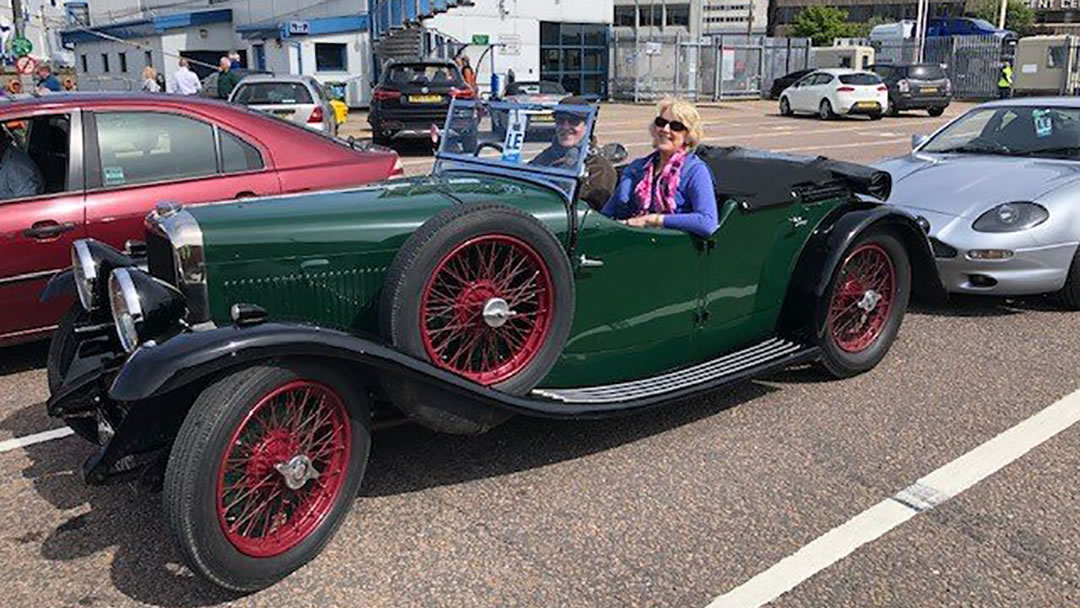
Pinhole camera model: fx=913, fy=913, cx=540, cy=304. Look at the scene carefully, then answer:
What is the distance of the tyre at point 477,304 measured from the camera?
3.35 m

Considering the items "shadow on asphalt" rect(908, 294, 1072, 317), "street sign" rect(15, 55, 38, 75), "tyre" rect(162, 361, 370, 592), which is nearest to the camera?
"tyre" rect(162, 361, 370, 592)

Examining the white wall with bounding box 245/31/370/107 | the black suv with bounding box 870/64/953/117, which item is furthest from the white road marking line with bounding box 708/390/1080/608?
the white wall with bounding box 245/31/370/107

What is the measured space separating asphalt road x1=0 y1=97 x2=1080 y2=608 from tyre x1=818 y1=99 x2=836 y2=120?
2188 centimetres

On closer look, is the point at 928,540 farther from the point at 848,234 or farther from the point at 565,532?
the point at 848,234

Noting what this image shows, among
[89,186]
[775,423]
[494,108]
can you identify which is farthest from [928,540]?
[89,186]

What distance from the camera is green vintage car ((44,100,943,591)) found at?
9.65ft

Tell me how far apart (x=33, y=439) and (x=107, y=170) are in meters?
1.70

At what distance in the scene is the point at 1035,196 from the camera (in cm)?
622

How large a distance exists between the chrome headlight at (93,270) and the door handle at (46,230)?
1.31 m

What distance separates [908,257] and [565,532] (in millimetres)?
2968

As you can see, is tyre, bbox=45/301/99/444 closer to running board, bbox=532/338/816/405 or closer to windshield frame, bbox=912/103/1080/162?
running board, bbox=532/338/816/405

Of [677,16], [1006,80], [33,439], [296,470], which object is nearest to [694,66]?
[1006,80]

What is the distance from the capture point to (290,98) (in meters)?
14.3

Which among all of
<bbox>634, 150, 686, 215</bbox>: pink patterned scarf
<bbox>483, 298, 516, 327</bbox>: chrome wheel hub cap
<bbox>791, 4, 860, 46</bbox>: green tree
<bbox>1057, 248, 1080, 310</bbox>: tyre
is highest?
<bbox>791, 4, 860, 46</bbox>: green tree
